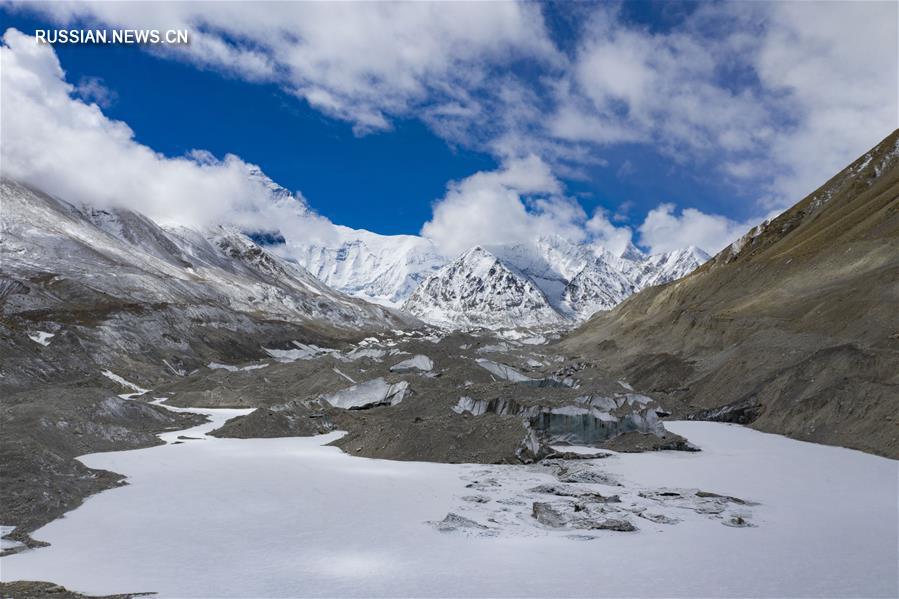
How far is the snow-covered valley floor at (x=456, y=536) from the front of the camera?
12.6 meters

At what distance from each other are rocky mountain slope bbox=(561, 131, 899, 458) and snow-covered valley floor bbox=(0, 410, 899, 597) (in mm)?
6750

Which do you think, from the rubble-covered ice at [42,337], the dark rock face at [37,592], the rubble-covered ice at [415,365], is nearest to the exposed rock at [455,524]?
the dark rock face at [37,592]

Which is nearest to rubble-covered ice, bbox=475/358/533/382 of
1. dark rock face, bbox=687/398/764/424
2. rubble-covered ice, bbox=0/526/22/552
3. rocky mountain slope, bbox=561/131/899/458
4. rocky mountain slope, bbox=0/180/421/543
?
rocky mountain slope, bbox=561/131/899/458

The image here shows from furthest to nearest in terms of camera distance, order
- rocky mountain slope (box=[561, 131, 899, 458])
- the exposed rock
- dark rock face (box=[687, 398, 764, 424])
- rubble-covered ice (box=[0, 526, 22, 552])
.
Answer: dark rock face (box=[687, 398, 764, 424]) → rocky mountain slope (box=[561, 131, 899, 458]) → the exposed rock → rubble-covered ice (box=[0, 526, 22, 552])

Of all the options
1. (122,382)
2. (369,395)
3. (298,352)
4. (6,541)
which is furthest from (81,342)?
(6,541)

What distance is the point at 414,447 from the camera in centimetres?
2997

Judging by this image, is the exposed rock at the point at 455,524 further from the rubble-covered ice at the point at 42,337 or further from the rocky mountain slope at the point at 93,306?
the rubble-covered ice at the point at 42,337

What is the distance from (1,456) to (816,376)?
39.1 m

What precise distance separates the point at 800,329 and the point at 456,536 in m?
44.9

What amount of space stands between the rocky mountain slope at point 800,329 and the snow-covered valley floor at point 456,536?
675cm

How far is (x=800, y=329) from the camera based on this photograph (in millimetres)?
50906

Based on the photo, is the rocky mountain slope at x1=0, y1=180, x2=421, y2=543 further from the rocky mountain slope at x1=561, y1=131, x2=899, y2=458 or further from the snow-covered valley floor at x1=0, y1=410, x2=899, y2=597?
the rocky mountain slope at x1=561, y1=131, x2=899, y2=458

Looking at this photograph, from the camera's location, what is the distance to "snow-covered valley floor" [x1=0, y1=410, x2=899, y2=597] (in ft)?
41.3

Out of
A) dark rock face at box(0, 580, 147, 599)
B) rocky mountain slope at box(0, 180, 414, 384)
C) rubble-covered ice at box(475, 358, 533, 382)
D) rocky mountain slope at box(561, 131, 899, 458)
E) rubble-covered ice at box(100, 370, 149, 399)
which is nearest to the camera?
dark rock face at box(0, 580, 147, 599)
